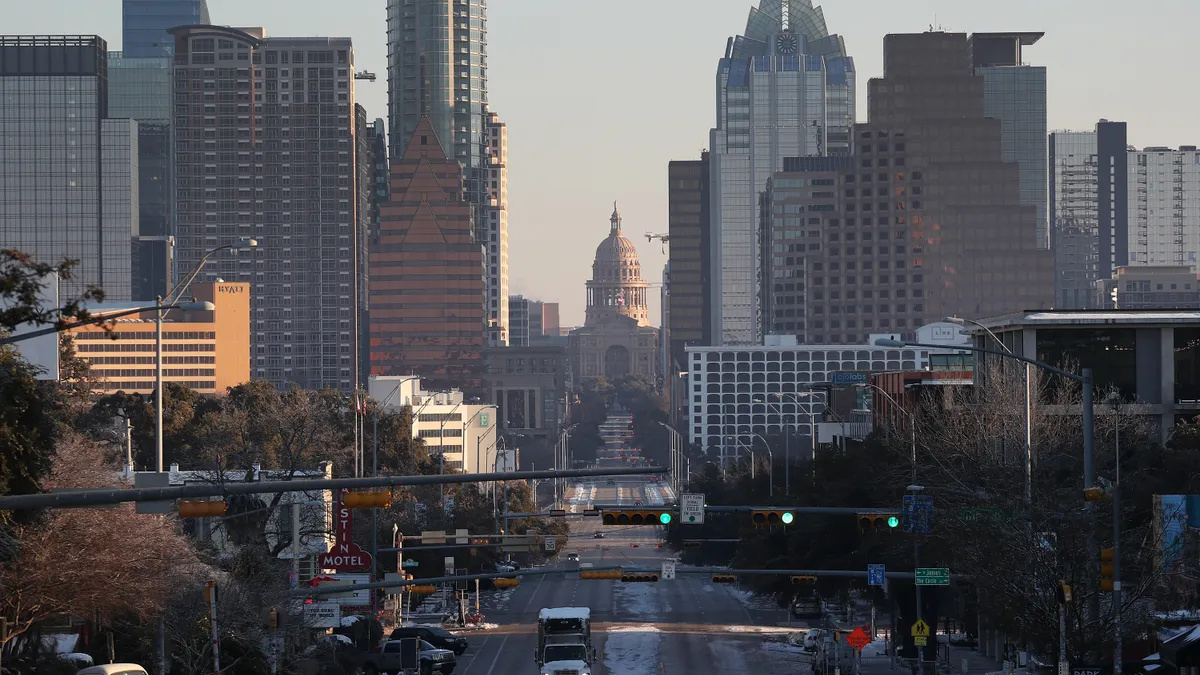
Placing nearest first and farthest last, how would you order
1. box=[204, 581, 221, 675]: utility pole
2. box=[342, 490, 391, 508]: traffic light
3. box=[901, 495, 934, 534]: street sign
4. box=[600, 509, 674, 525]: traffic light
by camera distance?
box=[342, 490, 391, 508]: traffic light → box=[204, 581, 221, 675]: utility pole → box=[600, 509, 674, 525]: traffic light → box=[901, 495, 934, 534]: street sign

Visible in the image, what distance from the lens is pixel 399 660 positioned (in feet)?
218

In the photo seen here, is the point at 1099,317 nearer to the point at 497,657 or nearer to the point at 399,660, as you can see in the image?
the point at 497,657

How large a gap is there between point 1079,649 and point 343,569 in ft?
100

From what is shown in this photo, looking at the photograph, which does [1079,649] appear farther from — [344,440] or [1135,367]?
[344,440]

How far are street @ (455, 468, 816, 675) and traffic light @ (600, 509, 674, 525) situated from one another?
204 inches

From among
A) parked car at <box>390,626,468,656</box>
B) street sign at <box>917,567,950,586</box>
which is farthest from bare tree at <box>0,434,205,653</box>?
parked car at <box>390,626,468,656</box>

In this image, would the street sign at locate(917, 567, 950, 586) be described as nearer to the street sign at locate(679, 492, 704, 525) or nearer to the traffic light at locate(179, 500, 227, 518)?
the street sign at locate(679, 492, 704, 525)

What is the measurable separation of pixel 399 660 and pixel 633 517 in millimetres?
22649

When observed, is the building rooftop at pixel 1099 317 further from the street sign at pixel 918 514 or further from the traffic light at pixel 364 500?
the traffic light at pixel 364 500

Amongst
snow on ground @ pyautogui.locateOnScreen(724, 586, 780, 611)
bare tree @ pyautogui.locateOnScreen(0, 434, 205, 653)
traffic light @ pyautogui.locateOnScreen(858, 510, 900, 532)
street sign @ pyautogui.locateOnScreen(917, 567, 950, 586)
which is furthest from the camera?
snow on ground @ pyautogui.locateOnScreen(724, 586, 780, 611)

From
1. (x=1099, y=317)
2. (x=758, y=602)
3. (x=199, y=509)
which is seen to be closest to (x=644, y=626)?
(x=758, y=602)

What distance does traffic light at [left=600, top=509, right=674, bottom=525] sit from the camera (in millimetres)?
46156

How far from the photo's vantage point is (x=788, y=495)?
93.0 meters

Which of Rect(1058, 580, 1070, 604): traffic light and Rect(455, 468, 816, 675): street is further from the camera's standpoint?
Rect(455, 468, 816, 675): street
